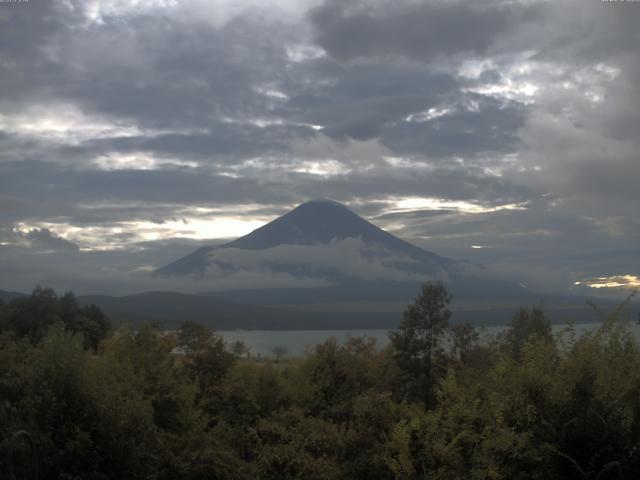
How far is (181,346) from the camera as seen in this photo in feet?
81.0

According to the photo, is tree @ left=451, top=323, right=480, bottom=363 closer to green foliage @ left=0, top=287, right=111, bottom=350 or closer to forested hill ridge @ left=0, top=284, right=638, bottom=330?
green foliage @ left=0, top=287, right=111, bottom=350

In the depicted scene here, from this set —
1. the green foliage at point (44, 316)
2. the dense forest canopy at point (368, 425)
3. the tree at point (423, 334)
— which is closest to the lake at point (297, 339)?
the dense forest canopy at point (368, 425)

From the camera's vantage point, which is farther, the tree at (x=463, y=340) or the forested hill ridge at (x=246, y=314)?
the forested hill ridge at (x=246, y=314)

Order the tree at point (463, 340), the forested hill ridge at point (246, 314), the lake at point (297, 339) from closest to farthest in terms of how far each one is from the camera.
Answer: the tree at point (463, 340) → the lake at point (297, 339) → the forested hill ridge at point (246, 314)

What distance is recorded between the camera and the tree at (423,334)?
23.7 metres

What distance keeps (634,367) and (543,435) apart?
159 cm

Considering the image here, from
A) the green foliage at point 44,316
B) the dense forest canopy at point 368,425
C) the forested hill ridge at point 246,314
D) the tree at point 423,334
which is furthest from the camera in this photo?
the forested hill ridge at point 246,314

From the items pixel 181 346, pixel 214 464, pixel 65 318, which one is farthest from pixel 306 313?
pixel 214 464

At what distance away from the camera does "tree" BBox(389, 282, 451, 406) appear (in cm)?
2369

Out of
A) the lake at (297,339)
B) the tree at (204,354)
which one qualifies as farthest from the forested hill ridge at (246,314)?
the tree at (204,354)

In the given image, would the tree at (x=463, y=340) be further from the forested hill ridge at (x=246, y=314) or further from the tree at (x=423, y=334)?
the forested hill ridge at (x=246, y=314)

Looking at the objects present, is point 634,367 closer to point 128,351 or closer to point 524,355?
point 524,355

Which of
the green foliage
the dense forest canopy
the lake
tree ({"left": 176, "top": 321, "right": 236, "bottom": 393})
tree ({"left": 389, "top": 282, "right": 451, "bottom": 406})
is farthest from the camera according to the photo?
the green foliage

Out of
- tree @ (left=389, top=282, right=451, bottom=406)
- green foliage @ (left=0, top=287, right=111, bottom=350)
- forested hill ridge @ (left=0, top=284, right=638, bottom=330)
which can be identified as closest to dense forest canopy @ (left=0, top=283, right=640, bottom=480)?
tree @ (left=389, top=282, right=451, bottom=406)
